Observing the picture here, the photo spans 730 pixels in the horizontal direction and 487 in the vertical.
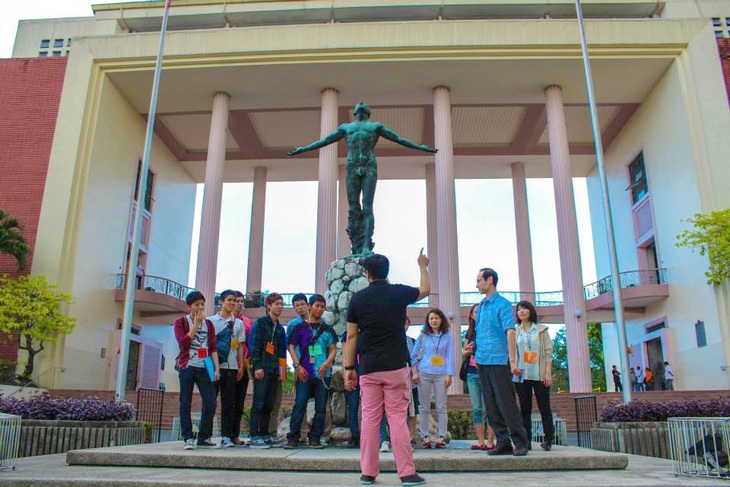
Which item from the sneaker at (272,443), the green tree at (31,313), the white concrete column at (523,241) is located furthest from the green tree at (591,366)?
the sneaker at (272,443)

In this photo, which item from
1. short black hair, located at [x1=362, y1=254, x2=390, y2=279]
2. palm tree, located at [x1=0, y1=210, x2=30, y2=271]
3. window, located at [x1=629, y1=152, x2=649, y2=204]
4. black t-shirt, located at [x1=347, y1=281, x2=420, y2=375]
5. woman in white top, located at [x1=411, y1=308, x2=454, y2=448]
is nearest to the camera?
black t-shirt, located at [x1=347, y1=281, x2=420, y2=375]

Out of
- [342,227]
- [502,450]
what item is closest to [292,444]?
[502,450]

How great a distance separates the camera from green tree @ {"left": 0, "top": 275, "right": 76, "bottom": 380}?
17719 mm

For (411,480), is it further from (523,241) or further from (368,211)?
(523,241)

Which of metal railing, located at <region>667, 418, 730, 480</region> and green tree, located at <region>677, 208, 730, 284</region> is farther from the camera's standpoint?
green tree, located at <region>677, 208, 730, 284</region>

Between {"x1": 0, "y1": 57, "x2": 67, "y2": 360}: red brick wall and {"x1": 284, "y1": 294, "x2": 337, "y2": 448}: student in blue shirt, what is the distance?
16789mm

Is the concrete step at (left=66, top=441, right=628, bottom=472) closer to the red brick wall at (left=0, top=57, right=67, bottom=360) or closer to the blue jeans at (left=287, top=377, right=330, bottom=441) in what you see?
the blue jeans at (left=287, top=377, right=330, bottom=441)

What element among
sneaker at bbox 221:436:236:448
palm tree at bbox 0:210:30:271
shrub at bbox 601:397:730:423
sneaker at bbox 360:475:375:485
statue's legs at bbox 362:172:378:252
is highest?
palm tree at bbox 0:210:30:271

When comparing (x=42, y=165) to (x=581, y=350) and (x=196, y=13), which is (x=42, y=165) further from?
(x=581, y=350)

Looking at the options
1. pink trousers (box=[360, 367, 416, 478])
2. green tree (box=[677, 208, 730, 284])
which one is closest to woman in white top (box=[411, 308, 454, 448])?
pink trousers (box=[360, 367, 416, 478])

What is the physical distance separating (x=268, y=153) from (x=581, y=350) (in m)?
18.7

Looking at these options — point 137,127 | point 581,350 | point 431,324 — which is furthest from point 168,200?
point 431,324

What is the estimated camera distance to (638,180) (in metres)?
26.3

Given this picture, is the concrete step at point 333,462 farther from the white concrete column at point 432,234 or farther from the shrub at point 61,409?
the white concrete column at point 432,234
